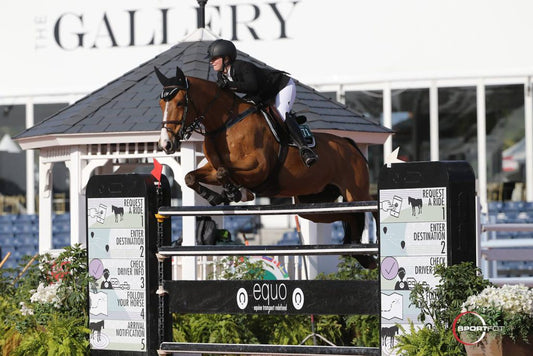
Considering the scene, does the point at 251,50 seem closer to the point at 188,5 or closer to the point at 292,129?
the point at 188,5

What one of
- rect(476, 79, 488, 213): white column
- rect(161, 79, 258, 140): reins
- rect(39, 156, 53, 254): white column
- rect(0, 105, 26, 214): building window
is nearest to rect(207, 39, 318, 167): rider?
rect(161, 79, 258, 140): reins

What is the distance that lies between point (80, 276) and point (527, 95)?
46.8 ft

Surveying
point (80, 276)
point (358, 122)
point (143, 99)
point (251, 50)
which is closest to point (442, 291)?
point (80, 276)

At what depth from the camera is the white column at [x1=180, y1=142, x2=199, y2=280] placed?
10.0m

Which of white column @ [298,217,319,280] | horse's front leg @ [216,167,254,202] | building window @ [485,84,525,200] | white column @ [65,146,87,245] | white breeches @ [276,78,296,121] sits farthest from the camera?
building window @ [485,84,525,200]

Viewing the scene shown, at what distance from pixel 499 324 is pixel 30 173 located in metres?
18.1

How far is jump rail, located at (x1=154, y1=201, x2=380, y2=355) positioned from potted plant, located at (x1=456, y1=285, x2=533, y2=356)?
72cm

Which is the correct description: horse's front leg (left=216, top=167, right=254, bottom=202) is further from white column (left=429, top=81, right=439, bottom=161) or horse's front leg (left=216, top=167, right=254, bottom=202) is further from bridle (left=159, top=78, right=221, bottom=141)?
white column (left=429, top=81, right=439, bottom=161)

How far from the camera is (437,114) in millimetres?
20328

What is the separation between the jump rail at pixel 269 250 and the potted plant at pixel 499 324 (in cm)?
72

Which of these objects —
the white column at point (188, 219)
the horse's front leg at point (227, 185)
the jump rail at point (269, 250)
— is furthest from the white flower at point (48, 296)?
the white column at point (188, 219)

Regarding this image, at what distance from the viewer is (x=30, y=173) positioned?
2258 cm

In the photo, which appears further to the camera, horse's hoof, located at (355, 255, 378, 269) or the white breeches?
horse's hoof, located at (355, 255, 378, 269)

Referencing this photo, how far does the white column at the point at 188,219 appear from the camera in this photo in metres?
10.0
